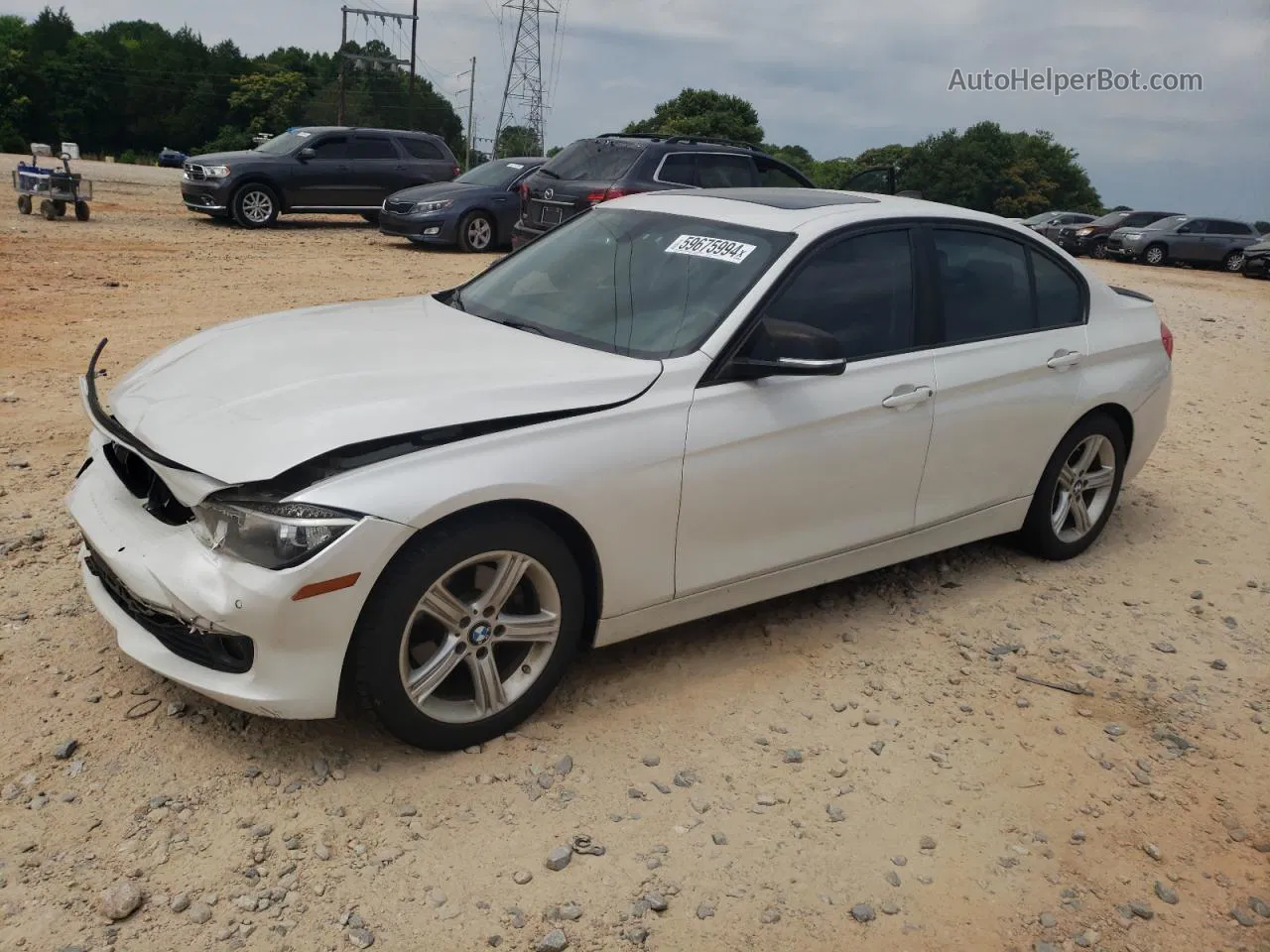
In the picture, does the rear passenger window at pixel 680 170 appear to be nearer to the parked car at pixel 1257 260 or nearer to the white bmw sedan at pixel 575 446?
the white bmw sedan at pixel 575 446

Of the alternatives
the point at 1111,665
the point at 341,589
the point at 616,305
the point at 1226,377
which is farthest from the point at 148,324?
the point at 1226,377

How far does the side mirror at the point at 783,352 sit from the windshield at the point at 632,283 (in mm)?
151

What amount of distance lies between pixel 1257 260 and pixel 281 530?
95.1 feet

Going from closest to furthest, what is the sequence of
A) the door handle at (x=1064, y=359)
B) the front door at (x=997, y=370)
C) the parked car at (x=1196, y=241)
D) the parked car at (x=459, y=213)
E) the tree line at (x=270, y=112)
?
the front door at (x=997, y=370) → the door handle at (x=1064, y=359) → the parked car at (x=459, y=213) → the parked car at (x=1196, y=241) → the tree line at (x=270, y=112)

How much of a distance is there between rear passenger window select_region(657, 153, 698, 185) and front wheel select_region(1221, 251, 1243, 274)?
68.3 feet

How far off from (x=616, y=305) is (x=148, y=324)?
6.56m

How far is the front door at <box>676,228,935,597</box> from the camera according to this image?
151 inches

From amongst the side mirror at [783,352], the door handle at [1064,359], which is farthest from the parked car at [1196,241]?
the side mirror at [783,352]

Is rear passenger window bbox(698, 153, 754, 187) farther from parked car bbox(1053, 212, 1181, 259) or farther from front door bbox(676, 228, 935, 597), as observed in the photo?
parked car bbox(1053, 212, 1181, 259)

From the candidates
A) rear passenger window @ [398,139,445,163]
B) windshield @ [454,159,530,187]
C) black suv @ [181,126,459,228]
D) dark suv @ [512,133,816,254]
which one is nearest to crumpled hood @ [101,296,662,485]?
dark suv @ [512,133,816,254]

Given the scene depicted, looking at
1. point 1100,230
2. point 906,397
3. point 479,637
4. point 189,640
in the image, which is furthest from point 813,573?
point 1100,230

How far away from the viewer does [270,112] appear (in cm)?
8650

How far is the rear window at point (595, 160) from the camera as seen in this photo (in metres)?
13.2

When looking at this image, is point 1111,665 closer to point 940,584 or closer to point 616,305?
point 940,584
